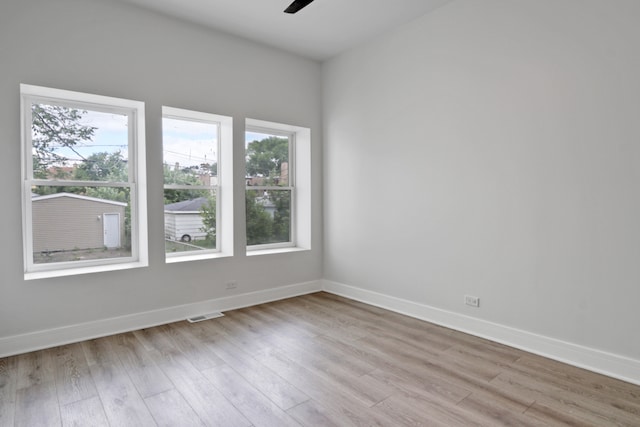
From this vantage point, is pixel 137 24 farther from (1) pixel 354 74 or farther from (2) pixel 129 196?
(1) pixel 354 74

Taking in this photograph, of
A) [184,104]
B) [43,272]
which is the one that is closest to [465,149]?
[184,104]

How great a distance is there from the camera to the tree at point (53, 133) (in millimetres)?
3289

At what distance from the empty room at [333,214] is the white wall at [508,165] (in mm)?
18

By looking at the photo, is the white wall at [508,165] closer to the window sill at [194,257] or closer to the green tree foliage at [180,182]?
the window sill at [194,257]

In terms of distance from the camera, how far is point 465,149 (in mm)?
3453

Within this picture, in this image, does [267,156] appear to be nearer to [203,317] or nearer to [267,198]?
[267,198]

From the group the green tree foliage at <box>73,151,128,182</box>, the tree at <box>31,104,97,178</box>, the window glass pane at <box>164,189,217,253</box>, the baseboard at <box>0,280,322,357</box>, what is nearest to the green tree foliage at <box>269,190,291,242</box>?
the baseboard at <box>0,280,322,357</box>

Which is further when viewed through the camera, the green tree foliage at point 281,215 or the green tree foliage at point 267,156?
the green tree foliage at point 281,215

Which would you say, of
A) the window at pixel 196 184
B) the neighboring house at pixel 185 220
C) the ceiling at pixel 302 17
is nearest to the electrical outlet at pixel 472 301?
the window at pixel 196 184

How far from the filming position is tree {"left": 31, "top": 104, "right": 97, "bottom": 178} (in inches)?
129

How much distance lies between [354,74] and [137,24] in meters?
2.46

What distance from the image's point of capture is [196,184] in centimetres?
424

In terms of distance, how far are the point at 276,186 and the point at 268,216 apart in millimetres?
430

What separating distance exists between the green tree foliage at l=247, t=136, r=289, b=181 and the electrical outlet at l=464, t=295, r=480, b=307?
2866 mm
